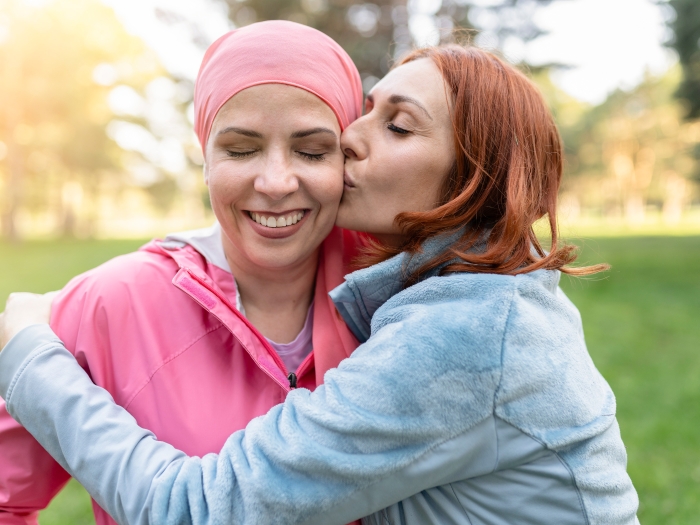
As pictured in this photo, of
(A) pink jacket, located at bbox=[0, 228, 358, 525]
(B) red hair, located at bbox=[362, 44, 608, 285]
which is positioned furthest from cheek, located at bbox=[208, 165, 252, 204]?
(B) red hair, located at bbox=[362, 44, 608, 285]

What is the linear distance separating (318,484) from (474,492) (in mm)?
458

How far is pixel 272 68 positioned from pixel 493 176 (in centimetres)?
79

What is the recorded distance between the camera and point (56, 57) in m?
23.7

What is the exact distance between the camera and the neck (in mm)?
2176

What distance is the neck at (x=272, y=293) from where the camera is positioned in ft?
7.14

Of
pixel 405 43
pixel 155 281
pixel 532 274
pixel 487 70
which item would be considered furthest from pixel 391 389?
pixel 405 43

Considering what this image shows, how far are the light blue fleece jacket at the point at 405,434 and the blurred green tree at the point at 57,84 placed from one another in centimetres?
2560

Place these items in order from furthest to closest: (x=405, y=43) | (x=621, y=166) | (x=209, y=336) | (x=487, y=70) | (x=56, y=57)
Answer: (x=621, y=166), (x=56, y=57), (x=405, y=43), (x=487, y=70), (x=209, y=336)

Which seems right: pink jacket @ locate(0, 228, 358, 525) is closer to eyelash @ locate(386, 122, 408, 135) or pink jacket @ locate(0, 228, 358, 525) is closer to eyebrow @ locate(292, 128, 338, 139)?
eyebrow @ locate(292, 128, 338, 139)

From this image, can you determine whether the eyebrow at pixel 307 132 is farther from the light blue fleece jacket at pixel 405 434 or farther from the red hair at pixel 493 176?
the light blue fleece jacket at pixel 405 434

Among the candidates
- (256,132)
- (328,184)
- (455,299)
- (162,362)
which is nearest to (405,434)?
(455,299)

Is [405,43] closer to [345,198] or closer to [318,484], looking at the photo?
[345,198]

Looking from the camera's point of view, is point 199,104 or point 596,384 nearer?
point 596,384

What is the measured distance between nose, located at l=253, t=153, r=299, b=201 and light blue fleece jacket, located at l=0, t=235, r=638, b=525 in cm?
50
